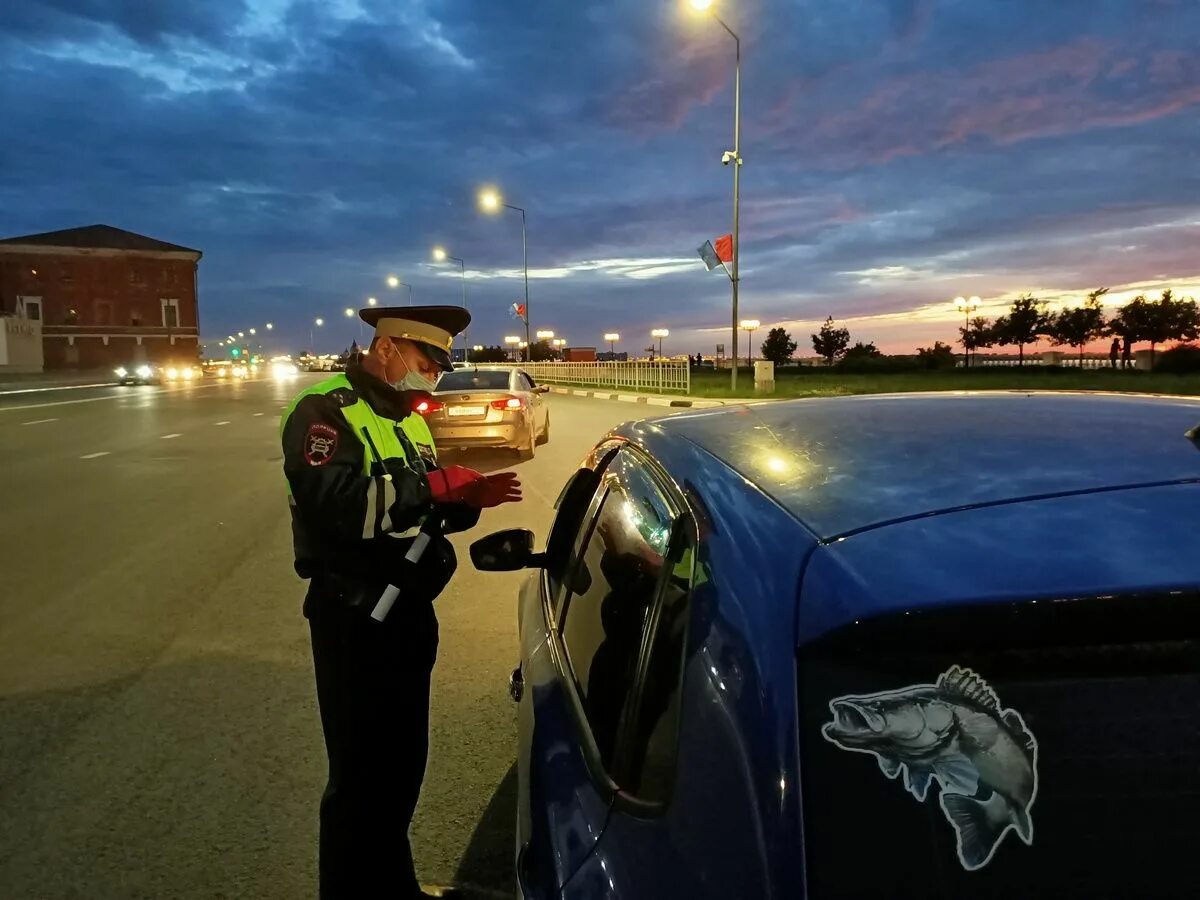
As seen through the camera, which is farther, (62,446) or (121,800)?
(62,446)

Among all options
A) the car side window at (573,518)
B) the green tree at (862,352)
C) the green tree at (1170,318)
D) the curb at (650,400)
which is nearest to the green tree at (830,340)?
the green tree at (862,352)

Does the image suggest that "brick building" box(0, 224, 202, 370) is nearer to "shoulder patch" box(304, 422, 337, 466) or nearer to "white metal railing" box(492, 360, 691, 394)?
"white metal railing" box(492, 360, 691, 394)

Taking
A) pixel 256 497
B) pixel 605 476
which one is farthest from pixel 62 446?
pixel 605 476

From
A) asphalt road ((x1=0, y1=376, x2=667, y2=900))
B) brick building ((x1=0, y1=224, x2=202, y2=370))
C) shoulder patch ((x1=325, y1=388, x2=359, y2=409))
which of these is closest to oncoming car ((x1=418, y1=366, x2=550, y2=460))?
asphalt road ((x1=0, y1=376, x2=667, y2=900))

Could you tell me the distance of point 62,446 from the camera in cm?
1662

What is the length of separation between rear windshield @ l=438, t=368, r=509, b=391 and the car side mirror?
1187cm

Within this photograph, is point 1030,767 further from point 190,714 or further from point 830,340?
point 830,340

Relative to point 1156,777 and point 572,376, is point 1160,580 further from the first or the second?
point 572,376

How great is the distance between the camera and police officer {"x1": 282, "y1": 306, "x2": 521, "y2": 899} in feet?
7.67

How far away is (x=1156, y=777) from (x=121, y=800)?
348 cm

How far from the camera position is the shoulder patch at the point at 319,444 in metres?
2.30

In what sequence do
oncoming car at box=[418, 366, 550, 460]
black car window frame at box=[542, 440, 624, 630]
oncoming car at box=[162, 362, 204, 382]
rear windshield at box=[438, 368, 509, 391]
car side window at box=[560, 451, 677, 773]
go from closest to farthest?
car side window at box=[560, 451, 677, 773], black car window frame at box=[542, 440, 624, 630], oncoming car at box=[418, 366, 550, 460], rear windshield at box=[438, 368, 509, 391], oncoming car at box=[162, 362, 204, 382]

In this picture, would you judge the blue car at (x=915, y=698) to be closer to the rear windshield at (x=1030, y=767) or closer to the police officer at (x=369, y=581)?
the rear windshield at (x=1030, y=767)

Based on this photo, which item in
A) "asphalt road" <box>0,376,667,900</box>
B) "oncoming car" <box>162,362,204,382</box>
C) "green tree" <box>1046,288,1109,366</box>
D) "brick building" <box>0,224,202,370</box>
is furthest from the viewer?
"brick building" <box>0,224,202,370</box>
